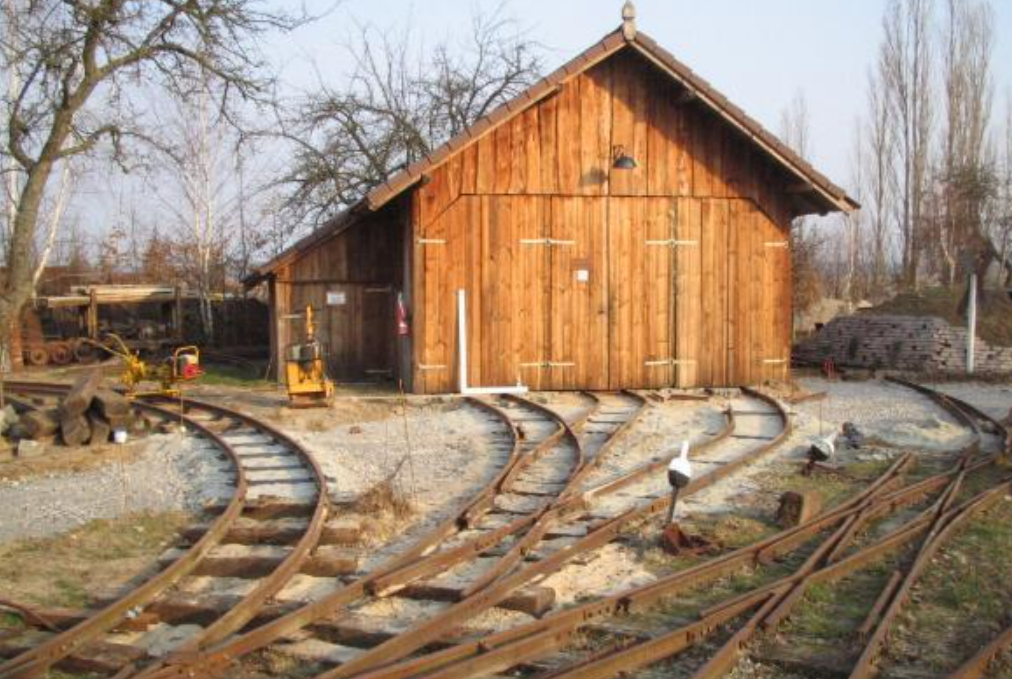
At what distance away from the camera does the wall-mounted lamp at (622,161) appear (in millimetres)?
17859

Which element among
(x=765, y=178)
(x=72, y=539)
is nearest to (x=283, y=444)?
(x=72, y=539)

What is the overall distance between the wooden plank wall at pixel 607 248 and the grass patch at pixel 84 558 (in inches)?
365

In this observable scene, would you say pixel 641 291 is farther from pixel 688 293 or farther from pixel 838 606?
pixel 838 606

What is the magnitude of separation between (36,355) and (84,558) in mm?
20788

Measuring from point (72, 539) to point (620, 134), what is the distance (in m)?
12.5

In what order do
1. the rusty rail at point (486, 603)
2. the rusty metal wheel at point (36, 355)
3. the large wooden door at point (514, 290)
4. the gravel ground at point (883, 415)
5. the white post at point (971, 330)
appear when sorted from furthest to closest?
the rusty metal wheel at point (36, 355)
the white post at point (971, 330)
the large wooden door at point (514, 290)
the gravel ground at point (883, 415)
the rusty rail at point (486, 603)

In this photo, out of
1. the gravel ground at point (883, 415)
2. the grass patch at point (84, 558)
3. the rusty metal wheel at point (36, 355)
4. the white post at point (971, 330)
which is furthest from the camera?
the rusty metal wheel at point (36, 355)

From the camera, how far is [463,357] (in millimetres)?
17656

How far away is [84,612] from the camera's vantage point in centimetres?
616

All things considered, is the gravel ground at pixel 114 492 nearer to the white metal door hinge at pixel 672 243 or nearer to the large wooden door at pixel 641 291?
the large wooden door at pixel 641 291

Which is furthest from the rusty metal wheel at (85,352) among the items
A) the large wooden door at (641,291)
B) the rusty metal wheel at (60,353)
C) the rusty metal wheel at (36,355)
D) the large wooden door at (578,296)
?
the large wooden door at (641,291)

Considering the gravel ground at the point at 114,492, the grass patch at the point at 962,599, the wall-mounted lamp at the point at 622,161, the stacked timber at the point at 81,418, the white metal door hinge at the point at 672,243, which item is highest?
the wall-mounted lamp at the point at 622,161

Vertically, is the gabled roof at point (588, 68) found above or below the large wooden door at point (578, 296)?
above

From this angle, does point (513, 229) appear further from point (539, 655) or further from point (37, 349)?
point (37, 349)
